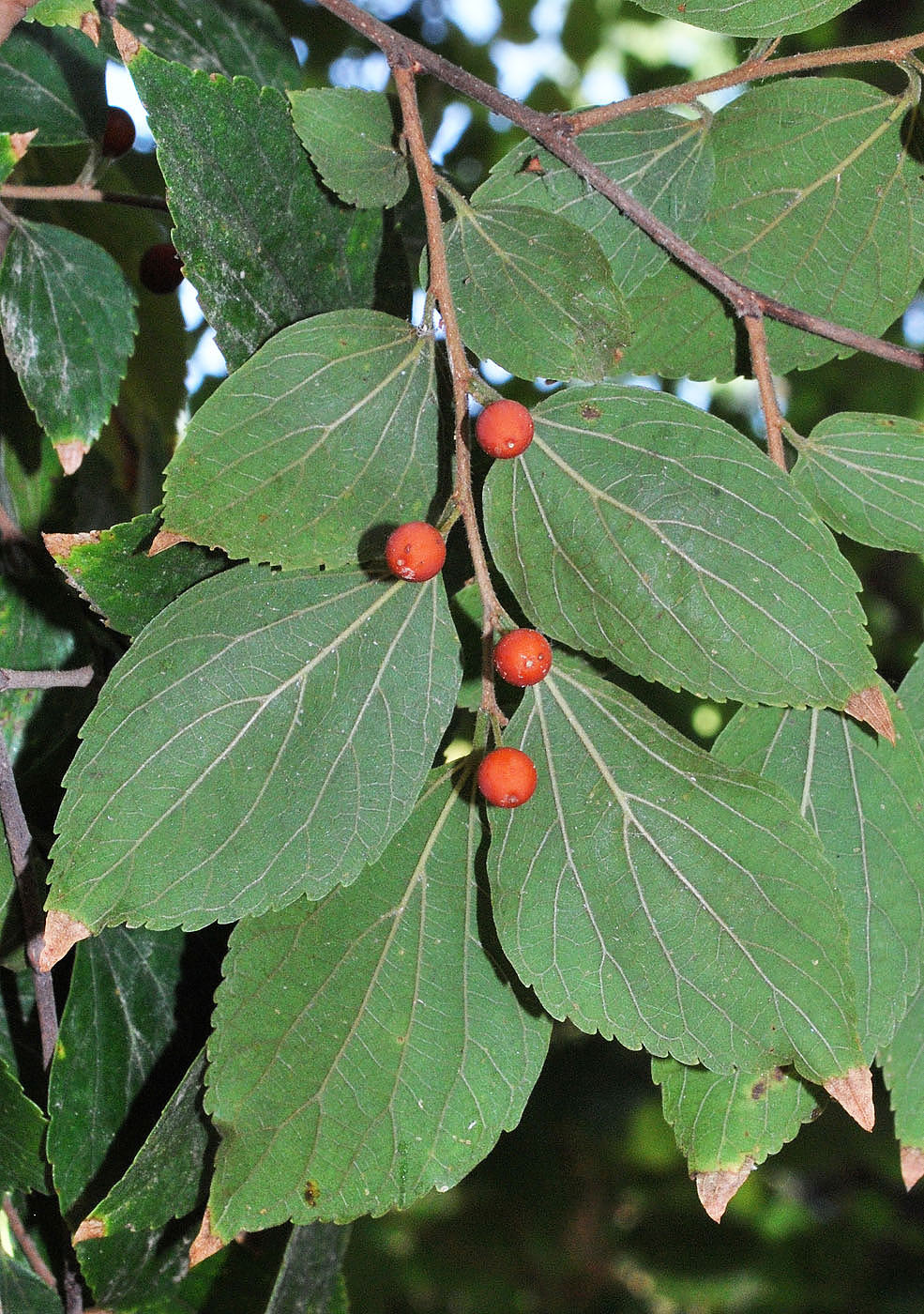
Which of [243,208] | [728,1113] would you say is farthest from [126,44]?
[728,1113]

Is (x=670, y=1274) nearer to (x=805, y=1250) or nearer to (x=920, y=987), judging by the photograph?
(x=805, y=1250)

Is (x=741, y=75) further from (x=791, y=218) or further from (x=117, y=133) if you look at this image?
(x=117, y=133)

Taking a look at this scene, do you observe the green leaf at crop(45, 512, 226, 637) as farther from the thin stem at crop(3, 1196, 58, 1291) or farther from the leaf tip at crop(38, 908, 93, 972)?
the thin stem at crop(3, 1196, 58, 1291)

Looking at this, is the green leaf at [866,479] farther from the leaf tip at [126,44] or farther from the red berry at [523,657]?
the leaf tip at [126,44]

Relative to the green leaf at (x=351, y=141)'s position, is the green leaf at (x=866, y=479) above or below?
below

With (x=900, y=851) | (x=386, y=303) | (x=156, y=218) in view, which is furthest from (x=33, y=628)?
(x=900, y=851)

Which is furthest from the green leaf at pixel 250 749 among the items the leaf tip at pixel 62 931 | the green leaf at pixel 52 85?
the green leaf at pixel 52 85

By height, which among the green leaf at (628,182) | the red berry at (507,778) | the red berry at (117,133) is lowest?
the red berry at (507,778)
